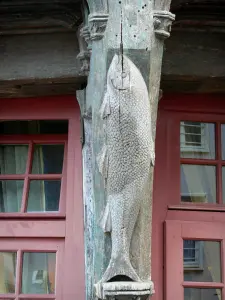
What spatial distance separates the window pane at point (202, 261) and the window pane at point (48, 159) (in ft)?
2.12

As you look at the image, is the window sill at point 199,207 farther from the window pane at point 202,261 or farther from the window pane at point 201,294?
the window pane at point 201,294

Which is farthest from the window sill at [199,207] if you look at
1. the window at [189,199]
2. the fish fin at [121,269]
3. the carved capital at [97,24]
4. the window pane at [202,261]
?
the carved capital at [97,24]

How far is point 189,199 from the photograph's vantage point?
98.2 inches

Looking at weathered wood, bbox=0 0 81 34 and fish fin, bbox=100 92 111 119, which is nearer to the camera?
fish fin, bbox=100 92 111 119

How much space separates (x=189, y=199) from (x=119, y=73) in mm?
871

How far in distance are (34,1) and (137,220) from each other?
0.91 metres

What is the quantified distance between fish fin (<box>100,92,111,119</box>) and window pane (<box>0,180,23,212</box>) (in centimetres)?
82

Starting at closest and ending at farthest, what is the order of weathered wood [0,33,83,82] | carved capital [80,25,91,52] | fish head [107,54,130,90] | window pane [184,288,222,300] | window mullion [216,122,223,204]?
fish head [107,54,130,90] → carved capital [80,25,91,52] → weathered wood [0,33,83,82] → window pane [184,288,222,300] → window mullion [216,122,223,204]

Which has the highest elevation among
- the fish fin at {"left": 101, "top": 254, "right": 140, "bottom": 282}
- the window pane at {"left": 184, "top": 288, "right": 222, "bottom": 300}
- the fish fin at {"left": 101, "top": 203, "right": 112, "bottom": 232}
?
the fish fin at {"left": 101, "top": 203, "right": 112, "bottom": 232}

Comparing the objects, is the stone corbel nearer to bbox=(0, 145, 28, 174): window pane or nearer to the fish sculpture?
the fish sculpture

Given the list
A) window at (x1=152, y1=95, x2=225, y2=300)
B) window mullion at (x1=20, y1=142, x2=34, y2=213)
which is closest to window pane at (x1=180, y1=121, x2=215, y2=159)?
window at (x1=152, y1=95, x2=225, y2=300)

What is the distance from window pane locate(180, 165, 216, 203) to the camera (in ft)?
8.22

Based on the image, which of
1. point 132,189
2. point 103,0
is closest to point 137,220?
point 132,189

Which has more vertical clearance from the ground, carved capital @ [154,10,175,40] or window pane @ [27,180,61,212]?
carved capital @ [154,10,175,40]
